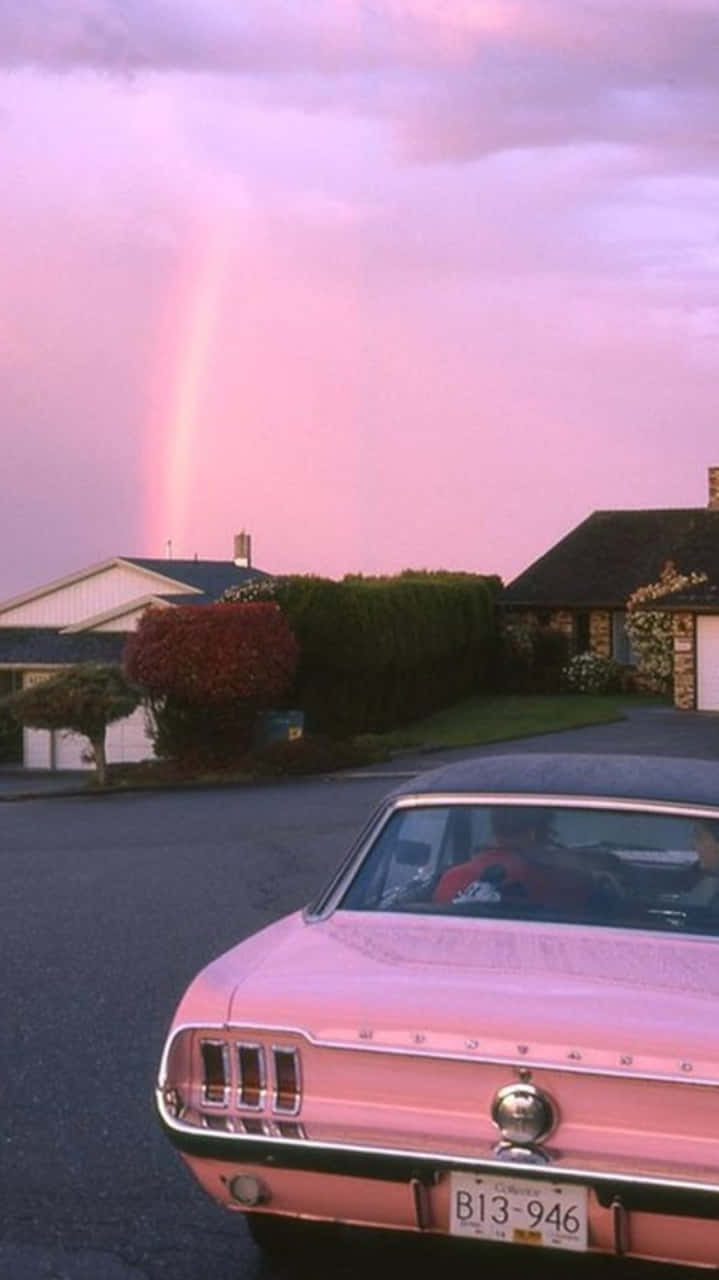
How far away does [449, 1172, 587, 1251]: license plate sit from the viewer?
5.30 m

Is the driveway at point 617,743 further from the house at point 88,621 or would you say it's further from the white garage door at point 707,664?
the house at point 88,621

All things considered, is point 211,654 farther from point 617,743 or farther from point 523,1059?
point 523,1059

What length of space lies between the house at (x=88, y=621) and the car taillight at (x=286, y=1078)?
41.2 metres

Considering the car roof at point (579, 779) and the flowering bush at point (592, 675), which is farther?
the flowering bush at point (592, 675)

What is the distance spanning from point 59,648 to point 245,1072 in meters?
47.1

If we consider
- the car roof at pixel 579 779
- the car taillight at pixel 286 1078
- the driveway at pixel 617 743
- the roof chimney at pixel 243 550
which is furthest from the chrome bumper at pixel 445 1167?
the roof chimney at pixel 243 550

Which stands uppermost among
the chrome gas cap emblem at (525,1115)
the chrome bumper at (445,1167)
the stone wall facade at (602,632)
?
the stone wall facade at (602,632)

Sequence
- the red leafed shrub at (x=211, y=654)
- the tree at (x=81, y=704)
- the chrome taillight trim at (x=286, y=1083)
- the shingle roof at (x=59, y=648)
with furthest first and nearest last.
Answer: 1. the shingle roof at (x=59, y=648)
2. the tree at (x=81, y=704)
3. the red leafed shrub at (x=211, y=654)
4. the chrome taillight trim at (x=286, y=1083)

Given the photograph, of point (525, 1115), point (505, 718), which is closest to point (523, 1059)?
point (525, 1115)

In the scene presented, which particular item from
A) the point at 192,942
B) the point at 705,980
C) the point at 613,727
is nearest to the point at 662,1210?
the point at 705,980

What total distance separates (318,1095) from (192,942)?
747 cm

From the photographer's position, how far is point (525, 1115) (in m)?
5.34

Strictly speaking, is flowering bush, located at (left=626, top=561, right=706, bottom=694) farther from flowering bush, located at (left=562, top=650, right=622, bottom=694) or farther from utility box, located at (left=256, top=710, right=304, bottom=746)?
utility box, located at (left=256, top=710, right=304, bottom=746)

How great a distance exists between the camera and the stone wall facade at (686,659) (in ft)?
137
